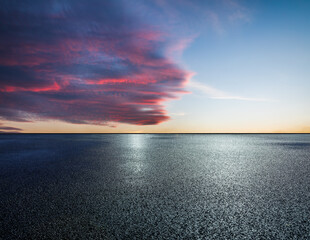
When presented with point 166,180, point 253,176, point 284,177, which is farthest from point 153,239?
point 284,177

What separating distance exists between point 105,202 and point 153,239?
262cm

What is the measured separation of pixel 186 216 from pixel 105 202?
8.13 feet

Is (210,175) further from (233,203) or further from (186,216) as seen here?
(186,216)

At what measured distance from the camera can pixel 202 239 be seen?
13.4ft

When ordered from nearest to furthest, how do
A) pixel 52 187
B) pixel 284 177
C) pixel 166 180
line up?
pixel 52 187, pixel 166 180, pixel 284 177

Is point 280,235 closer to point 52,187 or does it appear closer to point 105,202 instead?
point 105,202

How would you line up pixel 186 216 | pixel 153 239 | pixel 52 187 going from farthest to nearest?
pixel 52 187 < pixel 186 216 < pixel 153 239

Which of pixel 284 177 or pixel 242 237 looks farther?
pixel 284 177

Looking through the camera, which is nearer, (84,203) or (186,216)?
(186,216)

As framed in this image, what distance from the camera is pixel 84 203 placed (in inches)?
244

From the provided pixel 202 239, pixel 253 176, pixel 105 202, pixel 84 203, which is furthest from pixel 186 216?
pixel 253 176

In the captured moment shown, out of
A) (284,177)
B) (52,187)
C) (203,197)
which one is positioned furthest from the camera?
(284,177)

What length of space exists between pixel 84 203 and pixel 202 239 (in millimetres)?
3642

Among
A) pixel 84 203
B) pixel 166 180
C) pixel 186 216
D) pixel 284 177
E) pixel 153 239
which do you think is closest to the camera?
pixel 153 239
